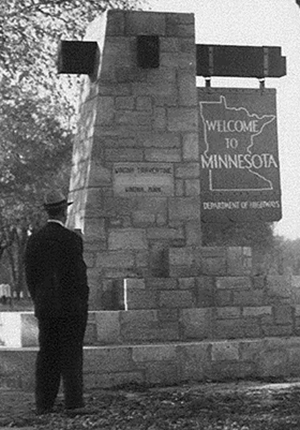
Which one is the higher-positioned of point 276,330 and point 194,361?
point 276,330

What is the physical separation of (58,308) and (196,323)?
13.3 ft

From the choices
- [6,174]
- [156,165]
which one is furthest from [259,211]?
[6,174]

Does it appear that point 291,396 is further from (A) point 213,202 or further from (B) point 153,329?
(A) point 213,202

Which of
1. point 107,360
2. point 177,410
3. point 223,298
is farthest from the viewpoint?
point 223,298

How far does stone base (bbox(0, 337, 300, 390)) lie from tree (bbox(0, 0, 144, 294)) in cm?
1133

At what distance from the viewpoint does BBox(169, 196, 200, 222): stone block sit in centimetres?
1538

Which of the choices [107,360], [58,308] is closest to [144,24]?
[107,360]

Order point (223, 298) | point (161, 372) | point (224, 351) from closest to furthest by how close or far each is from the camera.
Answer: point (161, 372) < point (224, 351) < point (223, 298)

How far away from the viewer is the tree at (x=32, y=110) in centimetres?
2425

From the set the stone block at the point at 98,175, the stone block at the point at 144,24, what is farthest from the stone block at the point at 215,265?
the stone block at the point at 144,24

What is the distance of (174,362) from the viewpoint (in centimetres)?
1374

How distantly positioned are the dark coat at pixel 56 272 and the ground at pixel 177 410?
0.94 metres

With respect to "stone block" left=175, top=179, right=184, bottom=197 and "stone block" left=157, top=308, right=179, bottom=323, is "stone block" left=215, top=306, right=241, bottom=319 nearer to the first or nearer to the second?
"stone block" left=157, top=308, right=179, bottom=323

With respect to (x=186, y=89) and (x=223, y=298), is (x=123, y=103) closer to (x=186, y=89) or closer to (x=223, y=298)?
(x=186, y=89)
